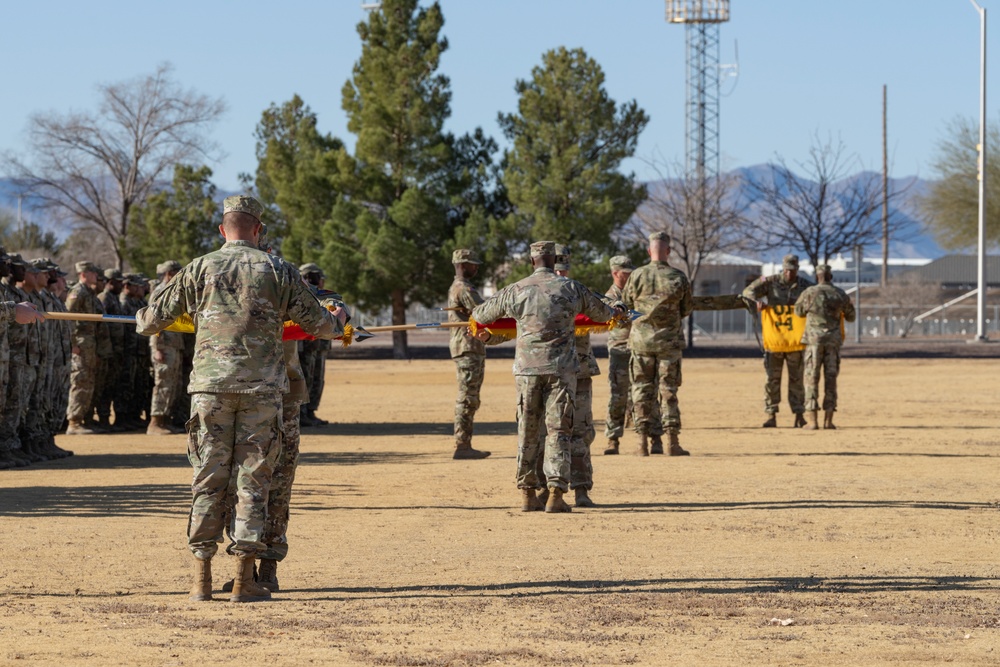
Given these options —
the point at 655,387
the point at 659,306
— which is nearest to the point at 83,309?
the point at 655,387

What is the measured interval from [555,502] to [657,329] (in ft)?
14.4

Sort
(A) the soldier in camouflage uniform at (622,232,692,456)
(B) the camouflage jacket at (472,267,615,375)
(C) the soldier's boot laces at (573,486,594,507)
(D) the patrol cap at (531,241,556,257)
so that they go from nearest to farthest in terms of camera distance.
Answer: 1. (B) the camouflage jacket at (472,267,615,375)
2. (D) the patrol cap at (531,241,556,257)
3. (C) the soldier's boot laces at (573,486,594,507)
4. (A) the soldier in camouflage uniform at (622,232,692,456)

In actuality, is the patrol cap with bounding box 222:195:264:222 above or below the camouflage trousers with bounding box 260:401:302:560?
above

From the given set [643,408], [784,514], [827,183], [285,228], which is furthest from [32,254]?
[784,514]

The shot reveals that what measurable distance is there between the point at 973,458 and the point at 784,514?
17.6 feet

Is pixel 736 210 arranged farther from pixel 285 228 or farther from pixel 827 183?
pixel 285 228

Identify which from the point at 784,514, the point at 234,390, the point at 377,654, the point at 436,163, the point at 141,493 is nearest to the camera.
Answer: the point at 377,654

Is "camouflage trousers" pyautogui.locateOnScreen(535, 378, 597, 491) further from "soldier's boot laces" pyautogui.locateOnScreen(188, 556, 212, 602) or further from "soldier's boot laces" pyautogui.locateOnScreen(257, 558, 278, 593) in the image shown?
"soldier's boot laces" pyautogui.locateOnScreen(188, 556, 212, 602)

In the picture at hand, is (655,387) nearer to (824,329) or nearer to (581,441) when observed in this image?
(581,441)

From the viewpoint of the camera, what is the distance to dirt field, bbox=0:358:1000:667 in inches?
291

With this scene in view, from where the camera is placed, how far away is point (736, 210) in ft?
181

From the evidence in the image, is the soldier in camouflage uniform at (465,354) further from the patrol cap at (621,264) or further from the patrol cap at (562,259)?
the patrol cap at (621,264)

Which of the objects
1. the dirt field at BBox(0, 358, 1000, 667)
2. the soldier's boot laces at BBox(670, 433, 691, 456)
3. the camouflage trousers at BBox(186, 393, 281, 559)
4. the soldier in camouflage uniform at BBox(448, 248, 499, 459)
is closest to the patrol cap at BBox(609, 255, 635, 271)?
the soldier in camouflage uniform at BBox(448, 248, 499, 459)

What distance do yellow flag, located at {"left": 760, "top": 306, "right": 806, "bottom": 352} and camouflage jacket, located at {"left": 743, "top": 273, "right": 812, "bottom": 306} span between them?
95 millimetres
